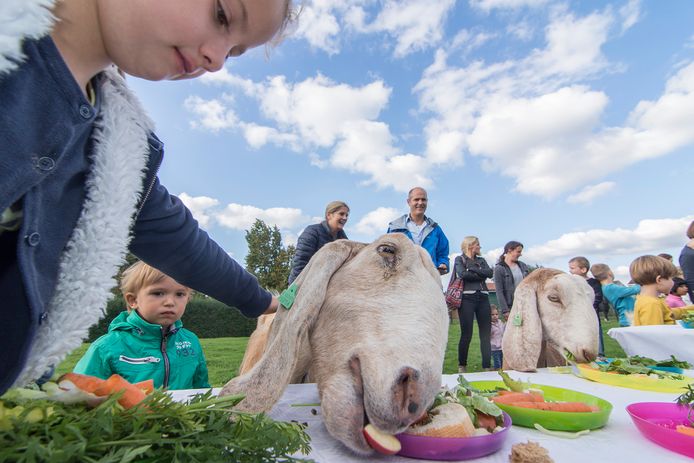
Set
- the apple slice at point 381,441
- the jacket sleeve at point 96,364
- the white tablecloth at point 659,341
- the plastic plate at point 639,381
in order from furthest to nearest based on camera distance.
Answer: the white tablecloth at point 659,341, the jacket sleeve at point 96,364, the plastic plate at point 639,381, the apple slice at point 381,441

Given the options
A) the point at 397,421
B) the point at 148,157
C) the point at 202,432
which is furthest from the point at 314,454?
the point at 148,157

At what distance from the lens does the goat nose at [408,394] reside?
3.29ft

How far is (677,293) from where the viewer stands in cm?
786

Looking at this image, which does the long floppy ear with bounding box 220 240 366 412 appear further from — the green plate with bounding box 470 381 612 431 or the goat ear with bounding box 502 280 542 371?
the goat ear with bounding box 502 280 542 371

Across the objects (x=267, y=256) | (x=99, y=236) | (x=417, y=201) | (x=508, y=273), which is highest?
(x=267, y=256)

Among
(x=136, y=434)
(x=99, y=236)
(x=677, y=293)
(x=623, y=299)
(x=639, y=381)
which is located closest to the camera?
(x=136, y=434)

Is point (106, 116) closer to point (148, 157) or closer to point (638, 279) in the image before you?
point (148, 157)

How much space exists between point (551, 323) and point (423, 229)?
2098mm

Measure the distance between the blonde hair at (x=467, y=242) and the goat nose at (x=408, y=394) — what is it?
5.74 m

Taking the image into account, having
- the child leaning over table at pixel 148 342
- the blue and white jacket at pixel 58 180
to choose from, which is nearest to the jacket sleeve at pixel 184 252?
the blue and white jacket at pixel 58 180

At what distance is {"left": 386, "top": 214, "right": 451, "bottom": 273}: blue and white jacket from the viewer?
464 cm

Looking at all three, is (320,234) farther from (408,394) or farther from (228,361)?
(228,361)

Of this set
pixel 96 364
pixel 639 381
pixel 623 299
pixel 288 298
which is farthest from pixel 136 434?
pixel 623 299

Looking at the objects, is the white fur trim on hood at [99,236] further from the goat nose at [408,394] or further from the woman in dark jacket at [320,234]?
the woman in dark jacket at [320,234]
